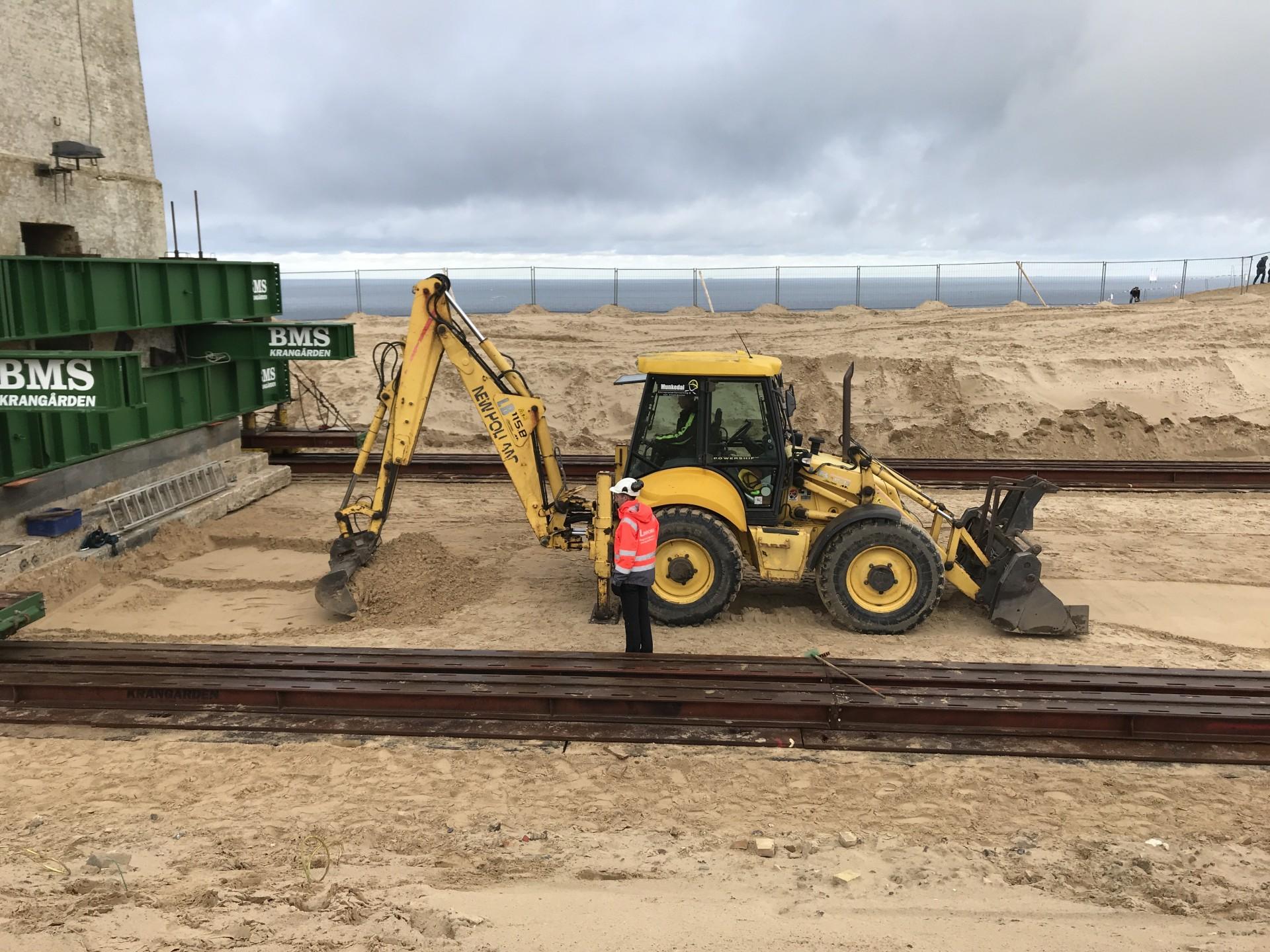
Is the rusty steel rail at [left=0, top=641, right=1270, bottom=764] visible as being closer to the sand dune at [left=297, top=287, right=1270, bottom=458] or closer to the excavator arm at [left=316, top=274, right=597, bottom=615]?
the excavator arm at [left=316, top=274, right=597, bottom=615]

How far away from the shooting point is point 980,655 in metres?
8.95

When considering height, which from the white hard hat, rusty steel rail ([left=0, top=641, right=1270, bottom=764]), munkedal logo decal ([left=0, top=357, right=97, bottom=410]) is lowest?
rusty steel rail ([left=0, top=641, right=1270, bottom=764])

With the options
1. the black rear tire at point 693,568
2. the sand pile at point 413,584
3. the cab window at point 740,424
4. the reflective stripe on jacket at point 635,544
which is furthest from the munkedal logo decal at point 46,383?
the cab window at point 740,424

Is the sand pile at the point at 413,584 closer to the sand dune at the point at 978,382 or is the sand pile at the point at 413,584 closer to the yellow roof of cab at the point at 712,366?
the yellow roof of cab at the point at 712,366

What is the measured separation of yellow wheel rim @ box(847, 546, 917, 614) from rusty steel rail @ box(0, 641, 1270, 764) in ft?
3.14

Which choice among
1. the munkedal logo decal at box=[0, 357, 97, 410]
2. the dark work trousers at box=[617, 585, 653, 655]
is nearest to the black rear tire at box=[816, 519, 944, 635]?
the dark work trousers at box=[617, 585, 653, 655]

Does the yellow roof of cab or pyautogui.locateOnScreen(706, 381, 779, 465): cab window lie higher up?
the yellow roof of cab

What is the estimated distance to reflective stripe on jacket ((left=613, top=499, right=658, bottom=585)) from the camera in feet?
27.6

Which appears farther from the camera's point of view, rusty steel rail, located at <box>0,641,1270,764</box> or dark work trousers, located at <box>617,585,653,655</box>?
dark work trousers, located at <box>617,585,653,655</box>

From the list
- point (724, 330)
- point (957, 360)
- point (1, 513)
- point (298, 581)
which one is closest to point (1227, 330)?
point (957, 360)

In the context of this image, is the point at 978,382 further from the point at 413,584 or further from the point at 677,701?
the point at 677,701

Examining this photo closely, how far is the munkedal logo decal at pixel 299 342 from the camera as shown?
14758mm

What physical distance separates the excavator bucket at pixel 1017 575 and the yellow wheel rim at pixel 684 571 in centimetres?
265

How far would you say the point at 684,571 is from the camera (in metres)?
9.31
